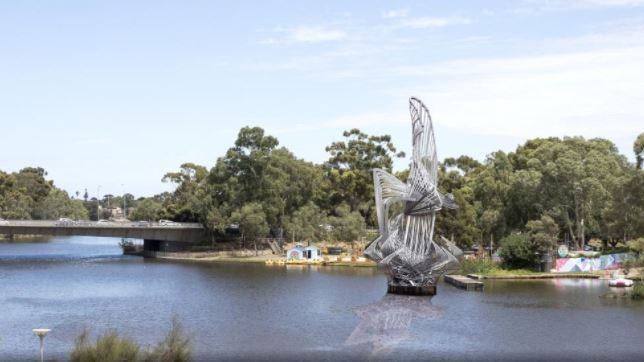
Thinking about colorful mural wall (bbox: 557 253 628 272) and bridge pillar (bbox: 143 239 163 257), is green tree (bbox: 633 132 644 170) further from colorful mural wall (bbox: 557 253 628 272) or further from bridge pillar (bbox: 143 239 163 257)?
bridge pillar (bbox: 143 239 163 257)

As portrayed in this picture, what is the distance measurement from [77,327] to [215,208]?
7234 cm

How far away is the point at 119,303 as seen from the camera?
70.9 meters

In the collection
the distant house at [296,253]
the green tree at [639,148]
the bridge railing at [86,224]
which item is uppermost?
the green tree at [639,148]

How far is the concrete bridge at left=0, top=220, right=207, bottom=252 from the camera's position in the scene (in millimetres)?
126375

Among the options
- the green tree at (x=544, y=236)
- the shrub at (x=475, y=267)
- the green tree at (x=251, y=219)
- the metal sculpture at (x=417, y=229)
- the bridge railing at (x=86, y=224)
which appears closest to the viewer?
the metal sculpture at (x=417, y=229)

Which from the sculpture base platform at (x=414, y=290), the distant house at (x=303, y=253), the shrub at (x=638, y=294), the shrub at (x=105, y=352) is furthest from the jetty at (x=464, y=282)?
the shrub at (x=105, y=352)

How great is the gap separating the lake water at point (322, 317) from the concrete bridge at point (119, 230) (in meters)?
28.7

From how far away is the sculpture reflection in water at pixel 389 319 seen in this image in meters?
51.7

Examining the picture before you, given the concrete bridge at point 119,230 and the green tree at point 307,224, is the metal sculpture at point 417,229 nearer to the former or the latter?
the green tree at point 307,224

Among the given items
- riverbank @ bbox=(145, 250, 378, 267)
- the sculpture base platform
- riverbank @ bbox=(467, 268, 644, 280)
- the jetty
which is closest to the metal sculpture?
the sculpture base platform

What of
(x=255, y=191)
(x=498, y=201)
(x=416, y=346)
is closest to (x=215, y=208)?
(x=255, y=191)

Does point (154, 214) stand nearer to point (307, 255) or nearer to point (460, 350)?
point (307, 255)

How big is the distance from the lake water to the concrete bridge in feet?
94.0

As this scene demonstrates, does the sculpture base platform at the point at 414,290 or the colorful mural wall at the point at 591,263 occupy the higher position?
the colorful mural wall at the point at 591,263
